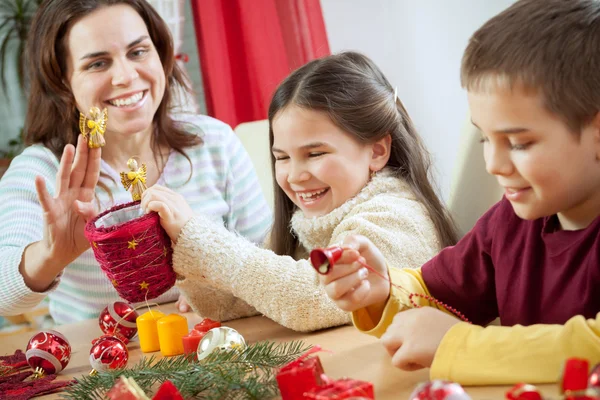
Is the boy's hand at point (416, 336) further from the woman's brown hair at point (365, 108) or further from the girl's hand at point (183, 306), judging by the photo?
the girl's hand at point (183, 306)

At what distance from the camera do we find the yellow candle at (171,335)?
1311 millimetres

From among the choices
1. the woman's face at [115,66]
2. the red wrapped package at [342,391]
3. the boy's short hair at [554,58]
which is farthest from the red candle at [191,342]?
the woman's face at [115,66]

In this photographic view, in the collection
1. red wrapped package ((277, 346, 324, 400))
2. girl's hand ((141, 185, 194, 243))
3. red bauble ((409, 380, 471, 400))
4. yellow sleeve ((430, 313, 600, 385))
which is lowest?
yellow sleeve ((430, 313, 600, 385))

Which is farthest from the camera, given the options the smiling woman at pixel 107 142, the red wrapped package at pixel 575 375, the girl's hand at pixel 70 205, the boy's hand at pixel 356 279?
the smiling woman at pixel 107 142

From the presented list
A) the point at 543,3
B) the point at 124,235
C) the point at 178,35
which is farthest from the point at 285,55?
the point at 543,3

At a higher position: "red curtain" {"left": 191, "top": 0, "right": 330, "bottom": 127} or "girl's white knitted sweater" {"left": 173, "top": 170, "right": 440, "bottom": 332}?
"red curtain" {"left": 191, "top": 0, "right": 330, "bottom": 127}

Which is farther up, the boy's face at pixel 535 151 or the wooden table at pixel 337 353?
the boy's face at pixel 535 151

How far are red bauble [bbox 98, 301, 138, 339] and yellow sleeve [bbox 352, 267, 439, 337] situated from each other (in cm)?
55

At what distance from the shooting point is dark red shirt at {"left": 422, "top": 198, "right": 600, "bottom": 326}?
0.98 meters

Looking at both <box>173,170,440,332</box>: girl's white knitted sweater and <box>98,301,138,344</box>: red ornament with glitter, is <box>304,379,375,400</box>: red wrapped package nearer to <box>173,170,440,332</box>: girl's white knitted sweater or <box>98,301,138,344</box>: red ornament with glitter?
<box>173,170,440,332</box>: girl's white knitted sweater

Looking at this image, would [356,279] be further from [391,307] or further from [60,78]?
[60,78]

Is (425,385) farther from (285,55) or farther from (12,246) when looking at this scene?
(285,55)

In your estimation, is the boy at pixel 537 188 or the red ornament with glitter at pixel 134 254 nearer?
the boy at pixel 537 188

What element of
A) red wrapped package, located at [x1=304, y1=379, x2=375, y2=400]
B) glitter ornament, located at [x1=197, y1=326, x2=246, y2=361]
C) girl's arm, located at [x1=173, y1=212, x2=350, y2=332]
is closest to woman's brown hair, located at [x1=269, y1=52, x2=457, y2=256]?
girl's arm, located at [x1=173, y1=212, x2=350, y2=332]
